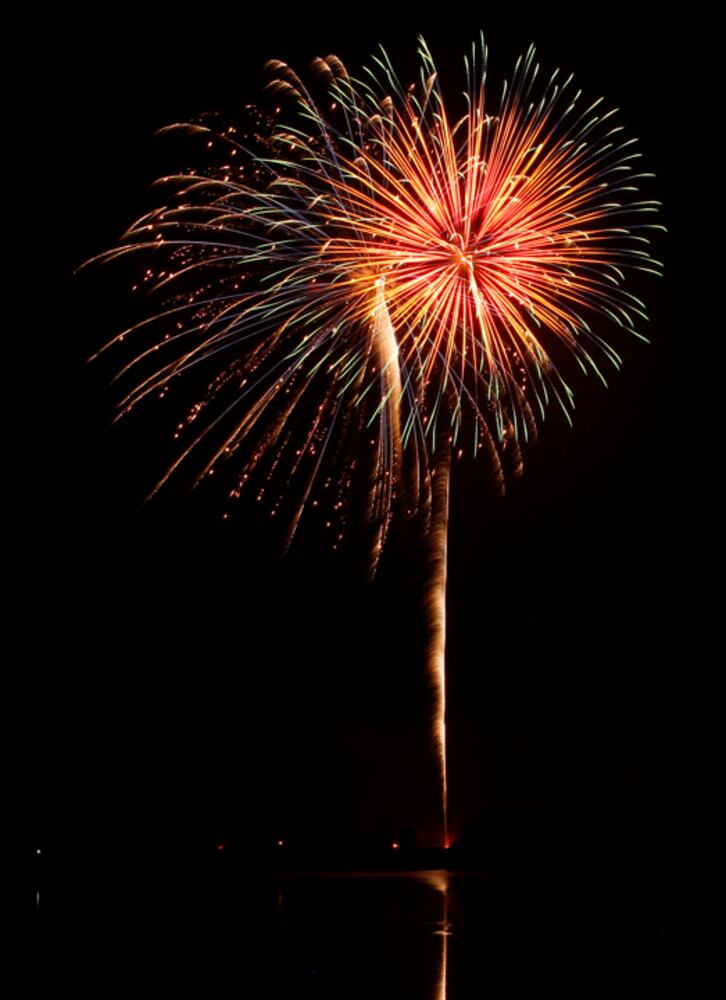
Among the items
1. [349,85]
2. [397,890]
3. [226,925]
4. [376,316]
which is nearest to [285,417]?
[376,316]

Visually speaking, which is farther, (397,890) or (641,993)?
(397,890)

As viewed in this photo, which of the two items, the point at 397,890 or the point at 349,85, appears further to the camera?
the point at 397,890

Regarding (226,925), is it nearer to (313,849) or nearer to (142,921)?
(142,921)

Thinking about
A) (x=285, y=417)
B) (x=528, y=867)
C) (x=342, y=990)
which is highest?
(x=285, y=417)

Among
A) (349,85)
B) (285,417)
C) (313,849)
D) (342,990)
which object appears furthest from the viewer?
(313,849)

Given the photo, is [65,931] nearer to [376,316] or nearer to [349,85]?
[376,316]

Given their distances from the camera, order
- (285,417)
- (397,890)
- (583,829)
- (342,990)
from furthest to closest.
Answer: (583,829), (397,890), (285,417), (342,990)

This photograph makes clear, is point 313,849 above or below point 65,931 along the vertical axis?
above

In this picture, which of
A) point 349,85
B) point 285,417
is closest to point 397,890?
point 285,417

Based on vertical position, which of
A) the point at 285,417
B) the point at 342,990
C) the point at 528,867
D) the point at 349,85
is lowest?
the point at 342,990
